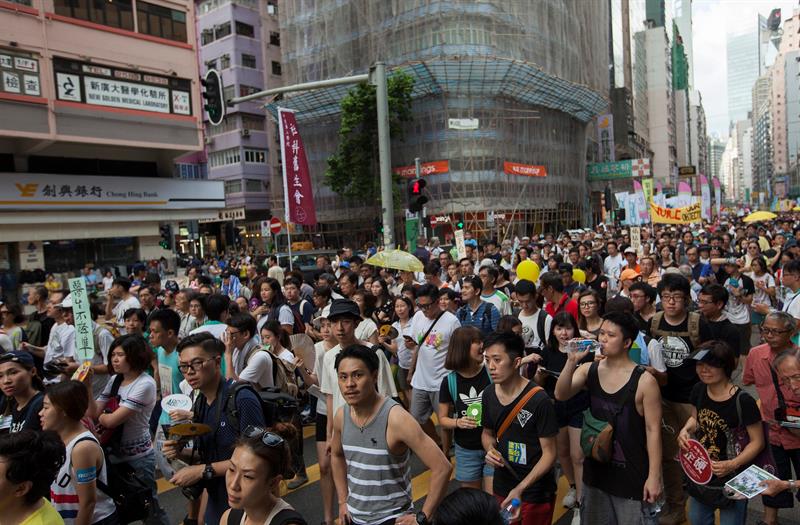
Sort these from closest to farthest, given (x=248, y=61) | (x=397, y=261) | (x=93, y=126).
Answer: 1. (x=397, y=261)
2. (x=93, y=126)
3. (x=248, y=61)

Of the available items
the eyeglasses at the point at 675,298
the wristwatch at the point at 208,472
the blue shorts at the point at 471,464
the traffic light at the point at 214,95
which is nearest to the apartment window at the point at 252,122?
the traffic light at the point at 214,95

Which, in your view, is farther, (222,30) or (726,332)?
(222,30)

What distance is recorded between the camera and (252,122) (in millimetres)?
44469

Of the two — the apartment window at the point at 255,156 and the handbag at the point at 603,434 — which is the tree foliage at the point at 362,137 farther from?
the handbag at the point at 603,434

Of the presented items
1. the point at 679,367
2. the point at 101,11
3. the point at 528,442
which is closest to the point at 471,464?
the point at 528,442

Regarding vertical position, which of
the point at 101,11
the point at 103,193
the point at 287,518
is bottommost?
the point at 287,518

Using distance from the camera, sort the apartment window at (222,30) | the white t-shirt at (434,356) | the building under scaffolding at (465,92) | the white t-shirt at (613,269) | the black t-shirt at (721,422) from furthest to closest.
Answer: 1. the apartment window at (222,30)
2. the building under scaffolding at (465,92)
3. the white t-shirt at (613,269)
4. the white t-shirt at (434,356)
5. the black t-shirt at (721,422)

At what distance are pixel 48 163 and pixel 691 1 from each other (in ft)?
737

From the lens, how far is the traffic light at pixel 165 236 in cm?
2443

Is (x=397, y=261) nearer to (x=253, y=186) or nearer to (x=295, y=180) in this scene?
(x=295, y=180)

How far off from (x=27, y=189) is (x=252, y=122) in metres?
21.7

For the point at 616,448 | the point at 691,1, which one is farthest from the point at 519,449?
the point at 691,1

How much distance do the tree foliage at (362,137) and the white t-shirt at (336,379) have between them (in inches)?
1203

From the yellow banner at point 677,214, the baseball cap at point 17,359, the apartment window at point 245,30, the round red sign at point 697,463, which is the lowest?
the round red sign at point 697,463
